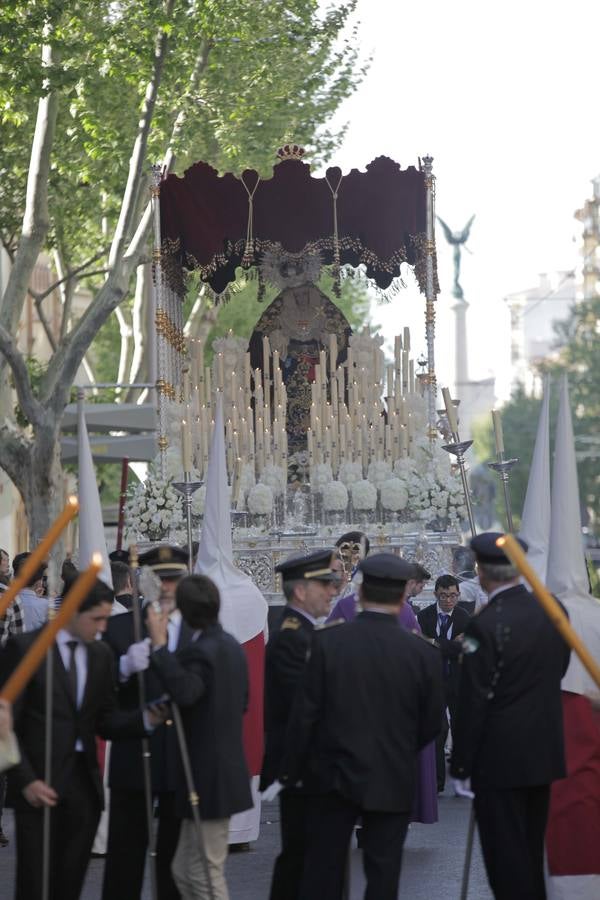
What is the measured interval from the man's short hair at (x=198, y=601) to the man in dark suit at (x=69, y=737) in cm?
30

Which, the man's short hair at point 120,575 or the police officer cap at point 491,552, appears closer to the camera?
the police officer cap at point 491,552

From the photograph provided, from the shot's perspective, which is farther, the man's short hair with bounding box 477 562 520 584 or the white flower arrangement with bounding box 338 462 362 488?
the white flower arrangement with bounding box 338 462 362 488

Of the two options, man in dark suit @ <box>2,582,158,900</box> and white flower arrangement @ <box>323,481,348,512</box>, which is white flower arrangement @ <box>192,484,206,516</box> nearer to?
white flower arrangement @ <box>323,481,348,512</box>

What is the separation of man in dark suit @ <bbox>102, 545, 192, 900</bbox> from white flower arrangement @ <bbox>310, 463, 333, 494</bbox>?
364 inches

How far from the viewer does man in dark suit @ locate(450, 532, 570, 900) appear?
7465 mm

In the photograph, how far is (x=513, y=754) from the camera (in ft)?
24.5

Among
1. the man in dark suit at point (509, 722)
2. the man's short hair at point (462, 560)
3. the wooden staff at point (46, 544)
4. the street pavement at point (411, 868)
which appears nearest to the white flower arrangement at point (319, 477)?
the man's short hair at point (462, 560)

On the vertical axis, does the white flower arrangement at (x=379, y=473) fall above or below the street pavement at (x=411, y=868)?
above

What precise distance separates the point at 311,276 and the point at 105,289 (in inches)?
100

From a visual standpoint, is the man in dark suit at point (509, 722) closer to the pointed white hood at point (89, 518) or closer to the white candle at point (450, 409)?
the pointed white hood at point (89, 518)

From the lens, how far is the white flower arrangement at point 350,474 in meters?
17.2

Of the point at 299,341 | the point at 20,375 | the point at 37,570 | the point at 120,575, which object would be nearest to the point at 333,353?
the point at 299,341

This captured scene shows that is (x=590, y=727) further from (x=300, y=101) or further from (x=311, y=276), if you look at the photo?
(x=300, y=101)

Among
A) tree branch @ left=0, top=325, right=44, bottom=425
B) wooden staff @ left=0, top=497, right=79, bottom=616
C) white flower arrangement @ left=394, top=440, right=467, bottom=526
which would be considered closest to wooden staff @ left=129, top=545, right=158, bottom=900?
wooden staff @ left=0, top=497, right=79, bottom=616
